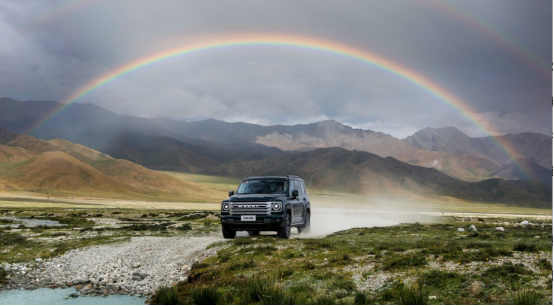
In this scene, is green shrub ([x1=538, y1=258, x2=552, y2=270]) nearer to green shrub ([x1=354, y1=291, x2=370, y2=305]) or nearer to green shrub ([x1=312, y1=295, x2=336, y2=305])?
green shrub ([x1=354, y1=291, x2=370, y2=305])

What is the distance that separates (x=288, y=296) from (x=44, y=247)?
17.0m

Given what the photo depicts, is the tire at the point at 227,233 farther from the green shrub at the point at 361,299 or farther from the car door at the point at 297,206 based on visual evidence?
the green shrub at the point at 361,299

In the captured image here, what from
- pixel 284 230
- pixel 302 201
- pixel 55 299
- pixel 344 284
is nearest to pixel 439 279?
pixel 344 284

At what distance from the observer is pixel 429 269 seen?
13.2m

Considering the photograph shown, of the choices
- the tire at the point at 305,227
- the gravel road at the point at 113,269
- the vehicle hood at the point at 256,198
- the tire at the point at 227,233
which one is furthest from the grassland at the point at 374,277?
the tire at the point at 305,227

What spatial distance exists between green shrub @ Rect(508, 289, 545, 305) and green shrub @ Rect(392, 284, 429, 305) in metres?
1.99

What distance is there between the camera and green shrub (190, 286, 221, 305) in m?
11.6

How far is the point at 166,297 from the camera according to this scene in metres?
12.5

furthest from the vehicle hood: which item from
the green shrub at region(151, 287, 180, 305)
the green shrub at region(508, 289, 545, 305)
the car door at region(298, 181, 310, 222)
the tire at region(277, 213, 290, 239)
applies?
the green shrub at region(508, 289, 545, 305)

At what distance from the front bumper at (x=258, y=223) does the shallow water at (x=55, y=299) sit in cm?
833

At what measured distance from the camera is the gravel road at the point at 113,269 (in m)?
15.6

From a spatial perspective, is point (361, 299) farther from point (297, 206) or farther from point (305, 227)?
point (305, 227)

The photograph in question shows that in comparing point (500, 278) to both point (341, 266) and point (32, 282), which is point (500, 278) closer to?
point (341, 266)

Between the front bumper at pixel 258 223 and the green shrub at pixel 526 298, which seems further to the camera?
the front bumper at pixel 258 223
